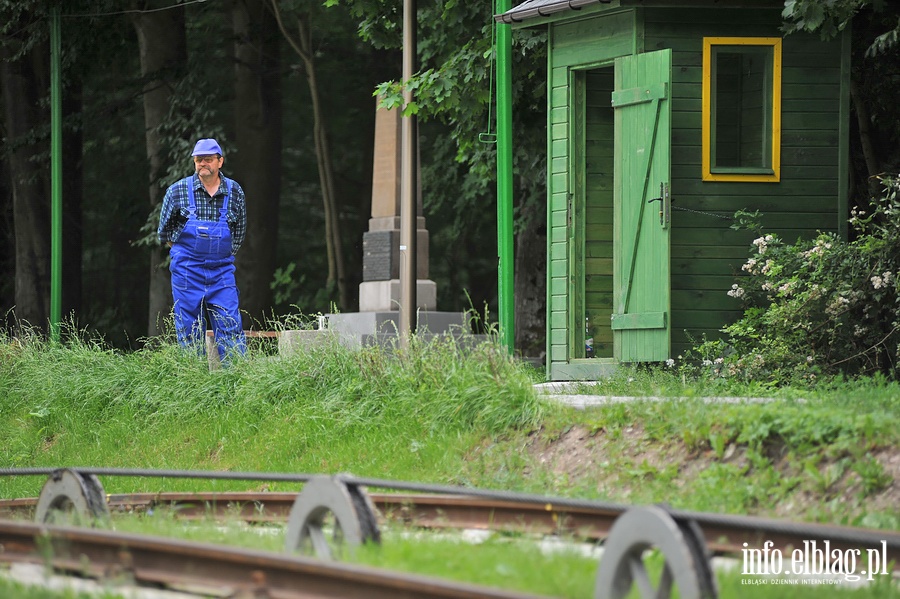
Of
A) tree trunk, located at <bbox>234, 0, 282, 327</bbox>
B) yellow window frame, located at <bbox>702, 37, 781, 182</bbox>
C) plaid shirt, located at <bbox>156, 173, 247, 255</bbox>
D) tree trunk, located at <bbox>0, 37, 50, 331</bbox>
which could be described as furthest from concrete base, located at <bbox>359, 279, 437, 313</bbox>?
tree trunk, located at <bbox>0, 37, 50, 331</bbox>

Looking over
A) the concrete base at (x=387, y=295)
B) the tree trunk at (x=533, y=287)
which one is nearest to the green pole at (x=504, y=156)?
the concrete base at (x=387, y=295)

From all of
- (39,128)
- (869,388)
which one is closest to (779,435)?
(869,388)

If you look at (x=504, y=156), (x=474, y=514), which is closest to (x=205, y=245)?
(x=504, y=156)

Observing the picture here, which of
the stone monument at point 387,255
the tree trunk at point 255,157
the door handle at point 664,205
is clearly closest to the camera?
the door handle at point 664,205

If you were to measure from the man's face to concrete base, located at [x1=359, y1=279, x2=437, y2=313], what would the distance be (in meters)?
5.34

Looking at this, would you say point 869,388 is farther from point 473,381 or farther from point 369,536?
point 369,536

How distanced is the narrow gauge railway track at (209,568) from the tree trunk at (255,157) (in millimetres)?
21631

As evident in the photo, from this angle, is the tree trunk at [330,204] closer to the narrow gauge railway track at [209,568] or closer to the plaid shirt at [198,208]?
the plaid shirt at [198,208]

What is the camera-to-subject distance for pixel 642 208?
13.1 m

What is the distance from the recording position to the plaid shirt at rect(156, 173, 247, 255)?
44.0 ft

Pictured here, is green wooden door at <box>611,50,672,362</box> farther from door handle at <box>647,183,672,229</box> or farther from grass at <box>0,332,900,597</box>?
grass at <box>0,332,900,597</box>

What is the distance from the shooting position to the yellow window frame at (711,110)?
43.8 feet

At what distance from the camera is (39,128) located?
93.2 feet

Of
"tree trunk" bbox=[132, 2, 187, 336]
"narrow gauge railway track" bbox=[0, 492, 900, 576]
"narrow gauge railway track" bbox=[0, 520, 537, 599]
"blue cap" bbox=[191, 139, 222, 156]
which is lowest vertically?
"narrow gauge railway track" bbox=[0, 492, 900, 576]
